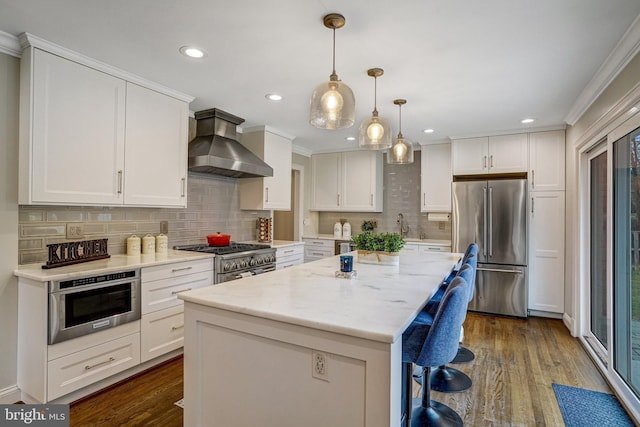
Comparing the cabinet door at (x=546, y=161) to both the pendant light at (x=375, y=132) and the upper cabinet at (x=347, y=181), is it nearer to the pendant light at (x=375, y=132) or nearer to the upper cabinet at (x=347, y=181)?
the upper cabinet at (x=347, y=181)

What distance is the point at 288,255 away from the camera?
14.6ft

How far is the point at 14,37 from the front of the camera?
2.18 meters

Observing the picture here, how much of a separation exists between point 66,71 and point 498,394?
3783mm

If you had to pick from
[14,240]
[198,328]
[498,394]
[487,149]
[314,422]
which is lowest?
[498,394]

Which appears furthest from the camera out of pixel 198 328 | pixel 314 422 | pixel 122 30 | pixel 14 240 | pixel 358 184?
pixel 358 184

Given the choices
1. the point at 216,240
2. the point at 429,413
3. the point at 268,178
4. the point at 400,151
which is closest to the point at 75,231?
the point at 216,240

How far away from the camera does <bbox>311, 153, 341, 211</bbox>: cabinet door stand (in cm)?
575

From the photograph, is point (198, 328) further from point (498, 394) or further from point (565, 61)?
point (565, 61)

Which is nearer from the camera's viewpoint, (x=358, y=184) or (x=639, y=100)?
(x=639, y=100)

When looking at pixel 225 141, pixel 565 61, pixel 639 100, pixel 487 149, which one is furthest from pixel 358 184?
pixel 639 100

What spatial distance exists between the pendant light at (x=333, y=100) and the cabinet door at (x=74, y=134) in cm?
174

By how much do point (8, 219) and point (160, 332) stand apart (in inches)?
51.5

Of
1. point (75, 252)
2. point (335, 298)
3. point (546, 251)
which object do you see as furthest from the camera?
point (546, 251)

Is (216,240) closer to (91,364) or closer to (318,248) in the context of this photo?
(91,364)
